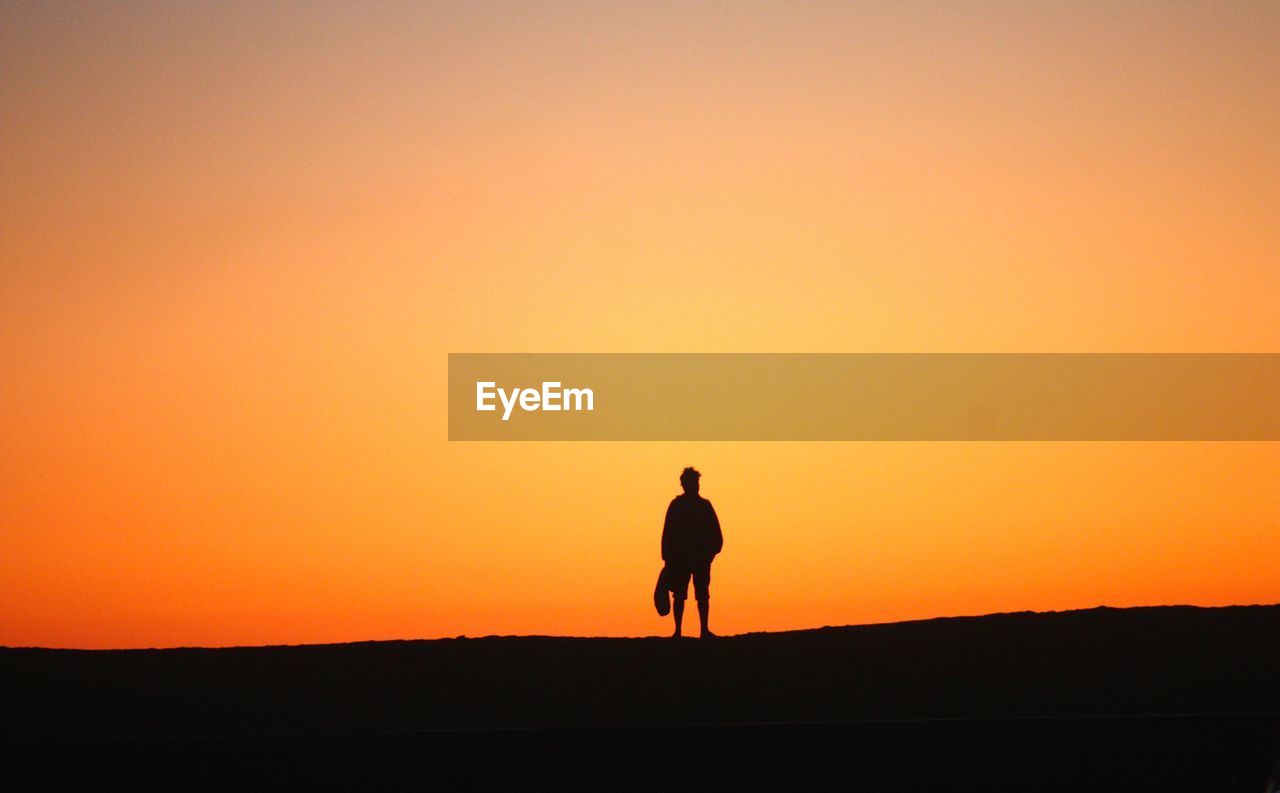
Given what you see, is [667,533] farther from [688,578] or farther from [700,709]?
[700,709]

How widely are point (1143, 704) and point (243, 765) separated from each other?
778 centimetres

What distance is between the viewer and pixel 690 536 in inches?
741

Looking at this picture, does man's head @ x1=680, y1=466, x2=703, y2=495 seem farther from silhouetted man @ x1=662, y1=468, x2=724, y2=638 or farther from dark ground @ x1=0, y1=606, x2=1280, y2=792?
dark ground @ x1=0, y1=606, x2=1280, y2=792

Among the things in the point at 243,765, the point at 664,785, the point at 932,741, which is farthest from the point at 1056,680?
the point at 243,765

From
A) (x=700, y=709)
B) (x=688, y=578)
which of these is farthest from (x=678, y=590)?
(x=700, y=709)

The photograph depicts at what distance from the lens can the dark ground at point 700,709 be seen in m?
10.8

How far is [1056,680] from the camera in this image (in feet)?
53.4

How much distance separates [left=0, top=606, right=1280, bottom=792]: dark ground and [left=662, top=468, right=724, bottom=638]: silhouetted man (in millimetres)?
857

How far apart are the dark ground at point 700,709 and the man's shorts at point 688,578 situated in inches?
25.6

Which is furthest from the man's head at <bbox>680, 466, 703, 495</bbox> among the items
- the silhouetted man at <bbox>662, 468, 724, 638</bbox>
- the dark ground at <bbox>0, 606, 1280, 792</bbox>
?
the dark ground at <bbox>0, 606, 1280, 792</bbox>

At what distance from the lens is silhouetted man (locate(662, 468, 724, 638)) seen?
18.8m

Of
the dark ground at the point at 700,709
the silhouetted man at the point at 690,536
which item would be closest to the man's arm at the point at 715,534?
the silhouetted man at the point at 690,536

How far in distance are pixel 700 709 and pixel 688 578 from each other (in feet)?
15.8

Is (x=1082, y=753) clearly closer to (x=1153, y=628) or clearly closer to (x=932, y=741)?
(x=932, y=741)
